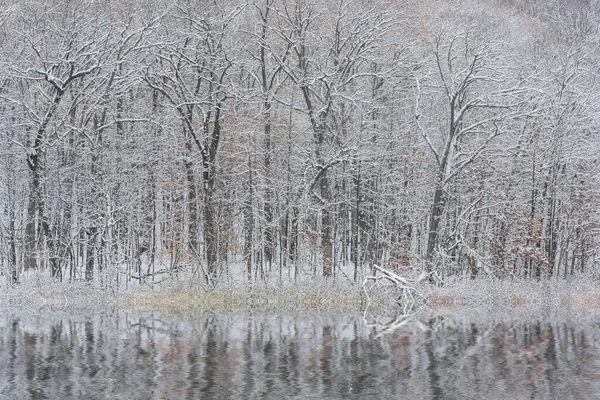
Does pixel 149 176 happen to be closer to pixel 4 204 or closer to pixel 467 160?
pixel 4 204

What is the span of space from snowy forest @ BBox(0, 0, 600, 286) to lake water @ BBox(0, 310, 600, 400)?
573cm

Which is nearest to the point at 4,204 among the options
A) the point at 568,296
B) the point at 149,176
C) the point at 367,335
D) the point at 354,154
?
the point at 149,176

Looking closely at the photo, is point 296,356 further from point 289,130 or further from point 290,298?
point 289,130

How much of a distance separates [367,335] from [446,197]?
550 inches

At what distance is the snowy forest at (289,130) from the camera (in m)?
30.6

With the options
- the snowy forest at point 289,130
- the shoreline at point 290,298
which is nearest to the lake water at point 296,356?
the shoreline at point 290,298

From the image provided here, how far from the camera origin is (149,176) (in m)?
36.2

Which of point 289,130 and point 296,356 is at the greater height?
point 289,130

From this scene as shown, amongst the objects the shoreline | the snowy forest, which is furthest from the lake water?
the snowy forest

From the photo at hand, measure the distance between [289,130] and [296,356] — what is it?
50.7 feet

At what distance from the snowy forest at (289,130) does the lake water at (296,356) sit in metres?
5.73

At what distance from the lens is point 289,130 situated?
31219 millimetres

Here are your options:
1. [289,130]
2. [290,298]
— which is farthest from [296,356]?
[289,130]

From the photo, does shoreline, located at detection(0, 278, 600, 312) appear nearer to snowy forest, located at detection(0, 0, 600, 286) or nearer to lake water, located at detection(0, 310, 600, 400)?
lake water, located at detection(0, 310, 600, 400)
